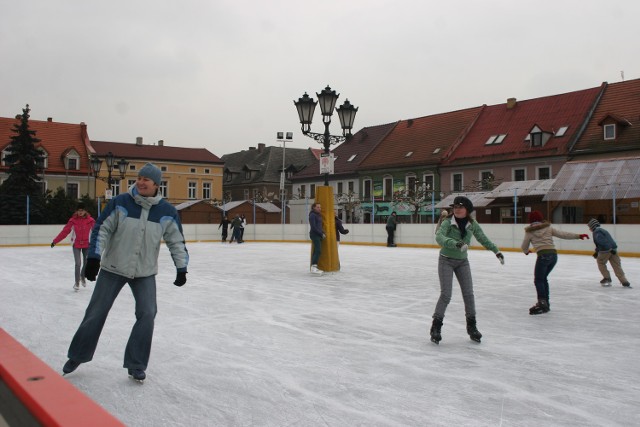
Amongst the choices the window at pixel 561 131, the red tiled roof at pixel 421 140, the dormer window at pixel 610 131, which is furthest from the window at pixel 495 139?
the dormer window at pixel 610 131

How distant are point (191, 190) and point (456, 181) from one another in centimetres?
3251

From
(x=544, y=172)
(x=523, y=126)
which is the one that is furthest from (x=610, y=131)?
(x=523, y=126)

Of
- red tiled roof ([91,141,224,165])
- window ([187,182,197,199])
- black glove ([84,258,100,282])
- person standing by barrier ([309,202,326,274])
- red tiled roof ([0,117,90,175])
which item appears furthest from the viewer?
window ([187,182,197,199])

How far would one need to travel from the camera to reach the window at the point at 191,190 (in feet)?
207

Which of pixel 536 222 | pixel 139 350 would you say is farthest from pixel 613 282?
pixel 139 350

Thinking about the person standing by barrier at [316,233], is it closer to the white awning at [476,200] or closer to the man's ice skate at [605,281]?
the man's ice skate at [605,281]

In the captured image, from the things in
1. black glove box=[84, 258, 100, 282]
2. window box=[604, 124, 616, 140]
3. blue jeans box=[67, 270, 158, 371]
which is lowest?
blue jeans box=[67, 270, 158, 371]

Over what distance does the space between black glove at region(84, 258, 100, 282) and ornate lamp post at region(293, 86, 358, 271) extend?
9039 millimetres

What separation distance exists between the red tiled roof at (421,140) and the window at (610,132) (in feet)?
37.0

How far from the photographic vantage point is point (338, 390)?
4.52 meters

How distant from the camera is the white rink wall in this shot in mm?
21078

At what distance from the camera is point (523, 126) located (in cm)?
4006

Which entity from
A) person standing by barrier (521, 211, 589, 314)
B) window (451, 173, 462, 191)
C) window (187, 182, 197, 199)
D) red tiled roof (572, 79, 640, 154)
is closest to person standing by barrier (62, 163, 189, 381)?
person standing by barrier (521, 211, 589, 314)

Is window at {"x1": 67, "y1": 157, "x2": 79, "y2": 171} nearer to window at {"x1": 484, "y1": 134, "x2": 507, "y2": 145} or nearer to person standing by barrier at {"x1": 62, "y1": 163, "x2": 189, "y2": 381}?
window at {"x1": 484, "y1": 134, "x2": 507, "y2": 145}
